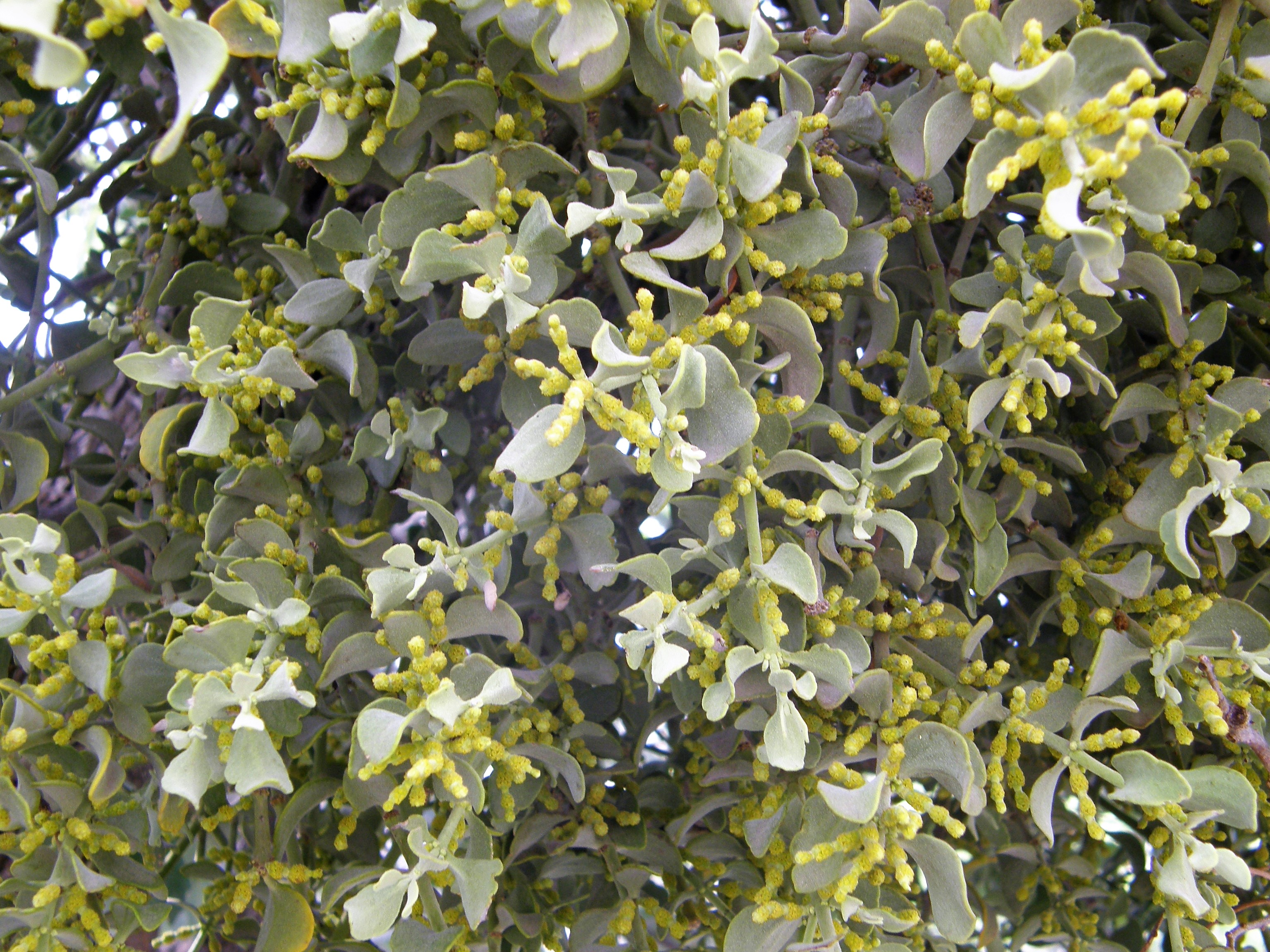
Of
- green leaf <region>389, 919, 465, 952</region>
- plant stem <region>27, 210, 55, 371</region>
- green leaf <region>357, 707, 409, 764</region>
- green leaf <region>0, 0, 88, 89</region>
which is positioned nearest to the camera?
green leaf <region>0, 0, 88, 89</region>

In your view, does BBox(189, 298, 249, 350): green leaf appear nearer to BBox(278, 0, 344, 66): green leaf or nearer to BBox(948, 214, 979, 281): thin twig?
BBox(278, 0, 344, 66): green leaf

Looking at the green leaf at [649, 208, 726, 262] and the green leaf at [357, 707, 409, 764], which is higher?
the green leaf at [649, 208, 726, 262]

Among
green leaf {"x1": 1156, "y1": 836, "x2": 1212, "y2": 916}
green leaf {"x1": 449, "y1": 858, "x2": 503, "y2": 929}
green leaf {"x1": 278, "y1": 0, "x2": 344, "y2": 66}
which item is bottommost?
green leaf {"x1": 1156, "y1": 836, "x2": 1212, "y2": 916}

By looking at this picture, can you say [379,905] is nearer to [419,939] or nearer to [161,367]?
[419,939]

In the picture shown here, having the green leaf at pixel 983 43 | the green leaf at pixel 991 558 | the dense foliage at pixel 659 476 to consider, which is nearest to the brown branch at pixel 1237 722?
the dense foliage at pixel 659 476

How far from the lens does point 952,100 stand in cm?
46

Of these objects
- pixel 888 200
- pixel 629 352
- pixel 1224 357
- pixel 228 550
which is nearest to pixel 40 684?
pixel 228 550

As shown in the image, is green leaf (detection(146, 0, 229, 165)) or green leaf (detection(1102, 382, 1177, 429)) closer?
green leaf (detection(146, 0, 229, 165))

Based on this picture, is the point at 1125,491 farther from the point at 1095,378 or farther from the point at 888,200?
the point at 888,200

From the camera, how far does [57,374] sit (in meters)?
0.67

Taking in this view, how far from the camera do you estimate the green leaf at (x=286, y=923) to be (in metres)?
0.58

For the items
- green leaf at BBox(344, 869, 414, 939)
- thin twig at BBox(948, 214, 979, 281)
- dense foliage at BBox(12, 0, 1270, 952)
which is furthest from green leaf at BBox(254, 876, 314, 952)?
thin twig at BBox(948, 214, 979, 281)

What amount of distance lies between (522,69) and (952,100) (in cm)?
23

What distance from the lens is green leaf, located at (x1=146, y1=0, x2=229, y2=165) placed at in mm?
393
